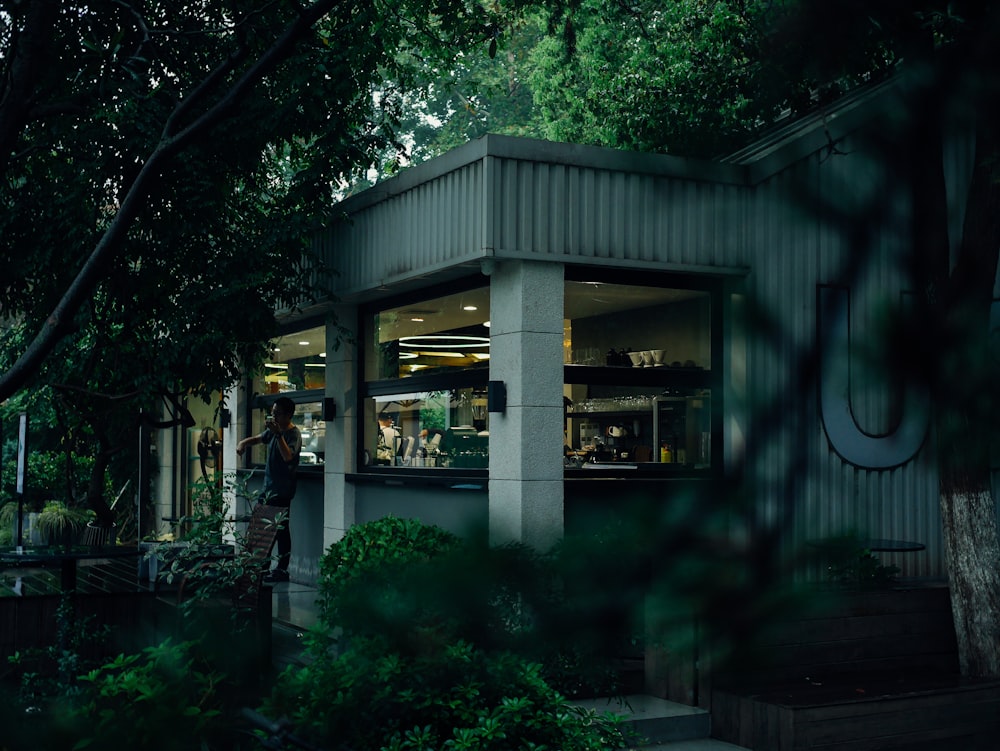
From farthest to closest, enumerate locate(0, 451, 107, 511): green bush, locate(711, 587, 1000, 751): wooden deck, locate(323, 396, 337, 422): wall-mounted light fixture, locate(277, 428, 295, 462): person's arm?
locate(0, 451, 107, 511): green bush < locate(323, 396, 337, 422): wall-mounted light fixture < locate(277, 428, 295, 462): person's arm < locate(711, 587, 1000, 751): wooden deck

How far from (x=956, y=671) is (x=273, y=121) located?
699cm

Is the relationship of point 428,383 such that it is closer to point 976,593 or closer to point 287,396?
point 287,396

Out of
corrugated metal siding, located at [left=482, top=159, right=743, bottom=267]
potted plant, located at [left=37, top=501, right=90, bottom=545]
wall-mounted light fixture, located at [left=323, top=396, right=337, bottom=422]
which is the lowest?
potted plant, located at [left=37, top=501, right=90, bottom=545]

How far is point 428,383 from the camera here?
33.4ft

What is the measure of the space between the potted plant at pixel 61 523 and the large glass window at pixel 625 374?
292 inches

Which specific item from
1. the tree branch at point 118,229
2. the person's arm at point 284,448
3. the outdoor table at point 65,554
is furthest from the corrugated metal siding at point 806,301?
the person's arm at point 284,448

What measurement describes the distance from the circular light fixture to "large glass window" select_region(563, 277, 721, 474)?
0.84 m

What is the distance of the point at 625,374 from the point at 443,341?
1.72 metres

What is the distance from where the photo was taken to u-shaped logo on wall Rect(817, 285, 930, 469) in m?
0.88

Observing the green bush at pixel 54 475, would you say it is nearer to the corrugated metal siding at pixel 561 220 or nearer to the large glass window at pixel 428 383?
the large glass window at pixel 428 383

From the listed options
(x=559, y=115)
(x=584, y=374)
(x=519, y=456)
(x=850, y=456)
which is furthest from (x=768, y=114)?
(x=559, y=115)

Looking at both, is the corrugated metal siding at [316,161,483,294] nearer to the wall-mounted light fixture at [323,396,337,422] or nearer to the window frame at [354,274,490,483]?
the window frame at [354,274,490,483]

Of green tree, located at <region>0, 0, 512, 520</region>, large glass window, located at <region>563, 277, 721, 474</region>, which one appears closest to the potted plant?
green tree, located at <region>0, 0, 512, 520</region>

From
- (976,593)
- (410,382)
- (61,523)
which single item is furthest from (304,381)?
(976,593)
